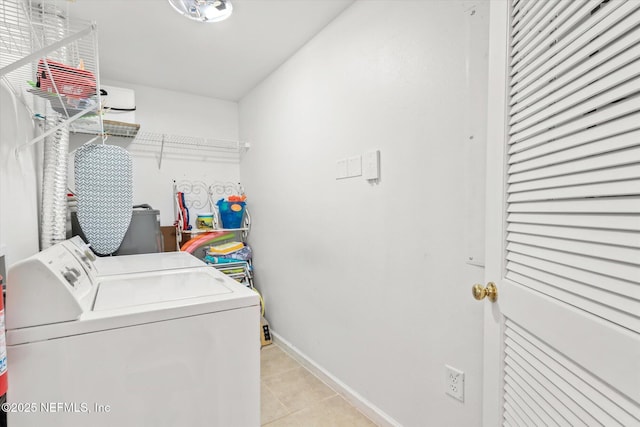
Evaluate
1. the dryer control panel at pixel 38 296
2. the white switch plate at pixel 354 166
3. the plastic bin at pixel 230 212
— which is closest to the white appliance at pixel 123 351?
the dryer control panel at pixel 38 296

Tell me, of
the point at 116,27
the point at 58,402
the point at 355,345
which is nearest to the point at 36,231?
the point at 58,402

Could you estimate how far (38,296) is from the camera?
821 millimetres

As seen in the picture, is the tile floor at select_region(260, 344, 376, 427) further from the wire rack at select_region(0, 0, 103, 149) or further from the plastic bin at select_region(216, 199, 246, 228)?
the wire rack at select_region(0, 0, 103, 149)

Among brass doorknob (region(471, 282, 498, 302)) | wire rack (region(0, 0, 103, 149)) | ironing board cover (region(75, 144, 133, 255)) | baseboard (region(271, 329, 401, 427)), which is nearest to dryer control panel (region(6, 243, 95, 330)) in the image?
wire rack (region(0, 0, 103, 149))

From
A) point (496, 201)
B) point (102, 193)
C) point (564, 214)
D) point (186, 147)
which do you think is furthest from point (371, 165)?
point (186, 147)

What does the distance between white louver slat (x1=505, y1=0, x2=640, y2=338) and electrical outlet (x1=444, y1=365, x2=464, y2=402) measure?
1.56ft

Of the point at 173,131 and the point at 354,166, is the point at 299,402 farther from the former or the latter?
the point at 173,131

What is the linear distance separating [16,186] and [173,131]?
6.92 feet

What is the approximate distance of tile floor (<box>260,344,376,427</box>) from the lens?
1773 millimetres

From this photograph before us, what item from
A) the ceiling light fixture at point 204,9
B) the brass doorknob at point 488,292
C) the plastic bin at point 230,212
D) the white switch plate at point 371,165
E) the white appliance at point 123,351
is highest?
the ceiling light fixture at point 204,9

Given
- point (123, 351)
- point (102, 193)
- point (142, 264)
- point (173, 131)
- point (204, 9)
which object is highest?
point (204, 9)

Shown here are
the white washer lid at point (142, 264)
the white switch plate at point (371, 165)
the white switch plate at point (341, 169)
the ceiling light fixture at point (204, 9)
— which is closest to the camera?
the white washer lid at point (142, 264)

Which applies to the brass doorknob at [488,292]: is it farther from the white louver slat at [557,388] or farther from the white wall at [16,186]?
the white wall at [16,186]

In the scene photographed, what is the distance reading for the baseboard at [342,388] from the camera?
1.69 m
